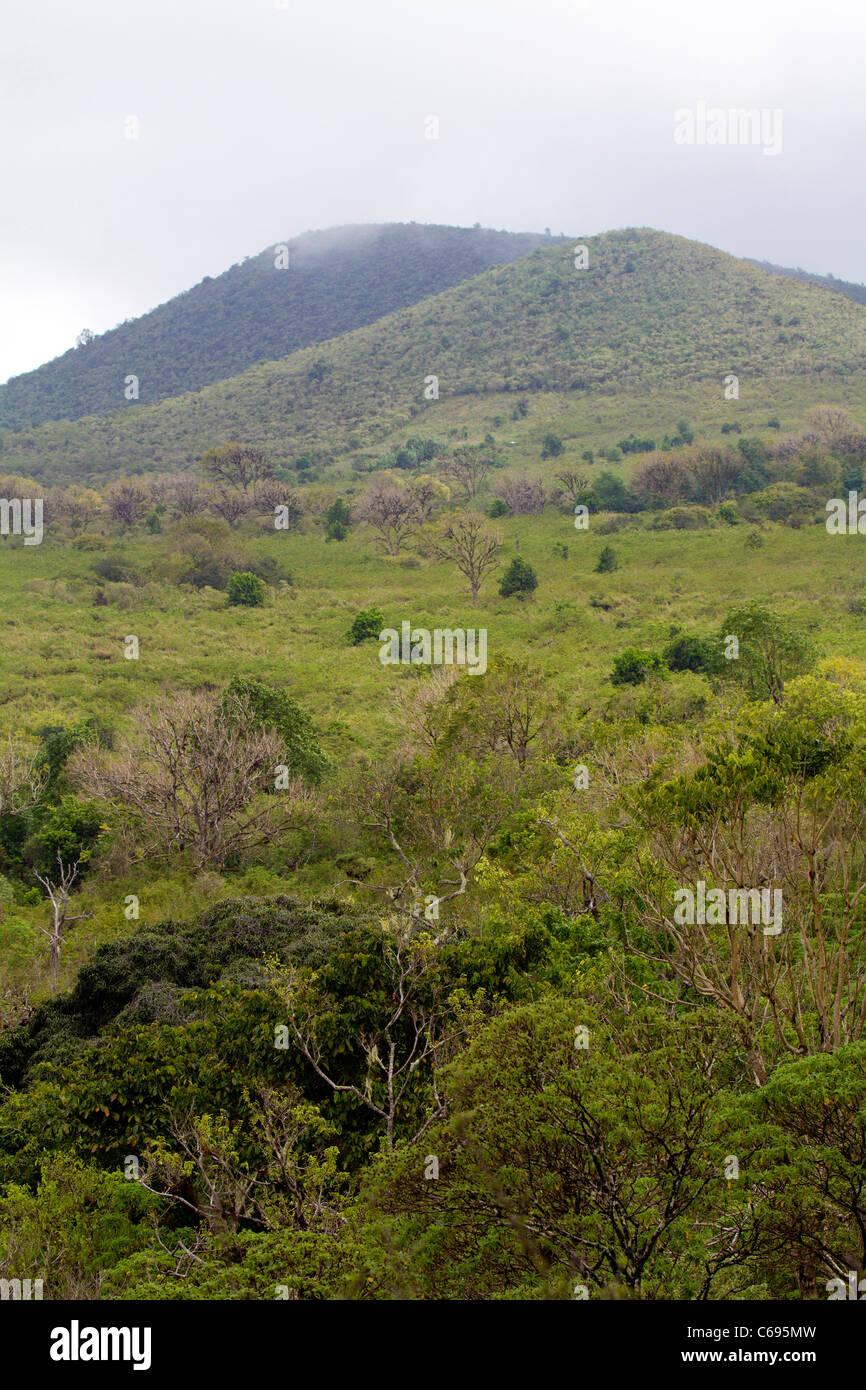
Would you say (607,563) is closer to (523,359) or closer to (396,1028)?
(396,1028)

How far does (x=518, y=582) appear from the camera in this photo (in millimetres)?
54031

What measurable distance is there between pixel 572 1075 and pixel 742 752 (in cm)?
573

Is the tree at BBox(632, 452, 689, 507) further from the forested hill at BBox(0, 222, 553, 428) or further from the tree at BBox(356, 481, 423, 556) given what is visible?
the forested hill at BBox(0, 222, 553, 428)

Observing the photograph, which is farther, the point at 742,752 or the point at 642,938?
the point at 642,938

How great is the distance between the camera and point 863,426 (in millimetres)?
76062

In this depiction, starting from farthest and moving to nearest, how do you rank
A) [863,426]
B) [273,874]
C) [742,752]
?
[863,426] → [273,874] → [742,752]

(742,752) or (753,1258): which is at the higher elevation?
(742,752)

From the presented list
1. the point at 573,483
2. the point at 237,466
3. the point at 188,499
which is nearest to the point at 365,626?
the point at 573,483

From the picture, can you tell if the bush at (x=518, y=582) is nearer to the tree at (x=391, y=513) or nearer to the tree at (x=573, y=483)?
the tree at (x=391, y=513)

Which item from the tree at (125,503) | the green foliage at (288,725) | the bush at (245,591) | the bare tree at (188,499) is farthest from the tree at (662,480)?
the green foliage at (288,725)

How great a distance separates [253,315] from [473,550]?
132 m

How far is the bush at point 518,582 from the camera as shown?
5400 cm
